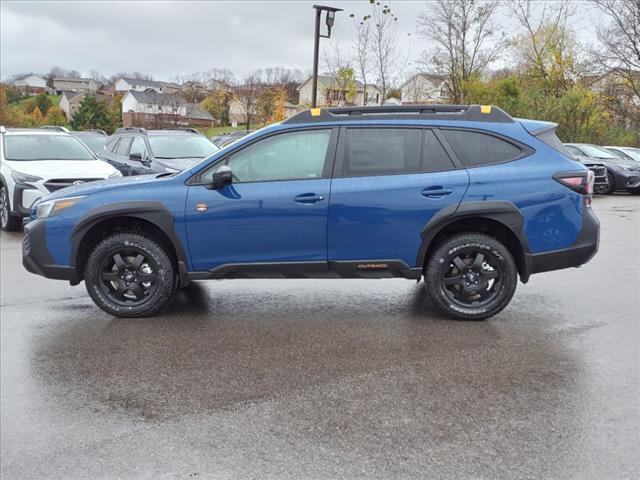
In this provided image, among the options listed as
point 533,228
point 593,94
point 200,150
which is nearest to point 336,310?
point 533,228

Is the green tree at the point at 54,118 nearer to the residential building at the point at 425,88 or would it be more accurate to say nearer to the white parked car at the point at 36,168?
the residential building at the point at 425,88

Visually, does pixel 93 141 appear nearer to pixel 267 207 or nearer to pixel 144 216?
pixel 144 216

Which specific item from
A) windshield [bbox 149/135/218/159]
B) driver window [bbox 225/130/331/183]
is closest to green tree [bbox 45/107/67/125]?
windshield [bbox 149/135/218/159]

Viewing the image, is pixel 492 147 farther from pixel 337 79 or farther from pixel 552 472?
pixel 337 79

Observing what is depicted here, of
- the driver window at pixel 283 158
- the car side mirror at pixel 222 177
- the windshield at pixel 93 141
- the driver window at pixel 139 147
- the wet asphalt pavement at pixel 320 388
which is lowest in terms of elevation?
the wet asphalt pavement at pixel 320 388

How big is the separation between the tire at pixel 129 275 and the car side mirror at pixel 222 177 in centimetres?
81

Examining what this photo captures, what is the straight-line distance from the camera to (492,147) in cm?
531

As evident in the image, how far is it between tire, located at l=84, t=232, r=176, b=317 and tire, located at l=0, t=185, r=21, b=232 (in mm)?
5811

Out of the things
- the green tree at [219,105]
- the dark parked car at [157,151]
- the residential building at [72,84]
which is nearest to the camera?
the dark parked car at [157,151]

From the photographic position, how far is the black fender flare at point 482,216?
5.14m

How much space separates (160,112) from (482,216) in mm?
81287

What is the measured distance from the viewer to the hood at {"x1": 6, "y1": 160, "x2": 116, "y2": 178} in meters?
10.1

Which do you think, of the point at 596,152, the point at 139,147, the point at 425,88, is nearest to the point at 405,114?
the point at 139,147

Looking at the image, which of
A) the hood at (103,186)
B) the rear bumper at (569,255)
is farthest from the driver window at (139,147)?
the rear bumper at (569,255)
